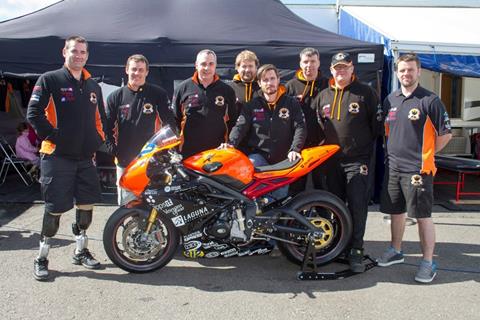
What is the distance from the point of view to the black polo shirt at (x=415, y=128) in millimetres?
3602


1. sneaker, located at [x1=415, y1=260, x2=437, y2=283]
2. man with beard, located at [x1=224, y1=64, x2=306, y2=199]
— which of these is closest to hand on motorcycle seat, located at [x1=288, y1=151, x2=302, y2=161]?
man with beard, located at [x1=224, y1=64, x2=306, y2=199]

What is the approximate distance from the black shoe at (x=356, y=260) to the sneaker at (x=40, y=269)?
2441 mm

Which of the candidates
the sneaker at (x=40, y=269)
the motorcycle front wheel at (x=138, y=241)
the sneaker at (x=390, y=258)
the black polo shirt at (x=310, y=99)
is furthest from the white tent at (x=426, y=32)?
the sneaker at (x=40, y=269)

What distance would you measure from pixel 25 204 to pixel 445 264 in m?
5.17

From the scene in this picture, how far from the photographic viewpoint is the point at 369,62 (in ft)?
20.2

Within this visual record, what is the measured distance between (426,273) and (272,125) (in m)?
1.72

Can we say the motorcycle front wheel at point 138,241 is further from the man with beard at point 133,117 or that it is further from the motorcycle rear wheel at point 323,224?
the motorcycle rear wheel at point 323,224

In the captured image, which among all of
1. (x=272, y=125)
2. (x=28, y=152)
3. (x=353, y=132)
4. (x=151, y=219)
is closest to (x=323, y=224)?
(x=353, y=132)

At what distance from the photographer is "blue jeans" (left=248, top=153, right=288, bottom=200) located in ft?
13.3

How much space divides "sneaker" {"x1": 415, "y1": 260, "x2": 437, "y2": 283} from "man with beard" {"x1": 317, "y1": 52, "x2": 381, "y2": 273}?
43cm

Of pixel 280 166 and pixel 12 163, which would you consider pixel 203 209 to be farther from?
pixel 12 163

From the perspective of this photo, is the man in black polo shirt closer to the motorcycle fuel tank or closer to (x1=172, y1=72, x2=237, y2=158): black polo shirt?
the motorcycle fuel tank

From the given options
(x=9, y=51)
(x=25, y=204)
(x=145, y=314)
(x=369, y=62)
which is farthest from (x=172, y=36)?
(x=145, y=314)

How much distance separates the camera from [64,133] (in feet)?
12.0
